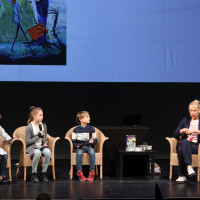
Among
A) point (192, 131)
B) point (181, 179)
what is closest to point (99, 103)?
point (192, 131)

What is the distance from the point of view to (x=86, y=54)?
739 centimetres

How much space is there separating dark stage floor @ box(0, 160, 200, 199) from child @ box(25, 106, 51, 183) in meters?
0.18

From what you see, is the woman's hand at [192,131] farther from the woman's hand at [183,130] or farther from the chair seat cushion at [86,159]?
the chair seat cushion at [86,159]

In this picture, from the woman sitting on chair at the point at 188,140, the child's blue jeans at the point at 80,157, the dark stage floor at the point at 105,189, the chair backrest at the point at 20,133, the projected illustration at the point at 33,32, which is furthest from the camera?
the projected illustration at the point at 33,32

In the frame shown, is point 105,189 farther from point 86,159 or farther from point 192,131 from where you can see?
point 192,131

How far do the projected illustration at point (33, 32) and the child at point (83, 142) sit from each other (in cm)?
126

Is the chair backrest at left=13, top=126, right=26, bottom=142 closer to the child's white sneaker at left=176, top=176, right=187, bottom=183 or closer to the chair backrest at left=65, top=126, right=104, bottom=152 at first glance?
the chair backrest at left=65, top=126, right=104, bottom=152

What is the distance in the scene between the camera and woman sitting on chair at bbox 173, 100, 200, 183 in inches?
244

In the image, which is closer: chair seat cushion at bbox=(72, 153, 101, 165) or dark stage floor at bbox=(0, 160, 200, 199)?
dark stage floor at bbox=(0, 160, 200, 199)

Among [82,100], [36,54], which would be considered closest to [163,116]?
[82,100]

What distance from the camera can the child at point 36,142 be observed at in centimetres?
622

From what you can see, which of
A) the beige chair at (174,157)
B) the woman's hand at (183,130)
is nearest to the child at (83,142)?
the beige chair at (174,157)

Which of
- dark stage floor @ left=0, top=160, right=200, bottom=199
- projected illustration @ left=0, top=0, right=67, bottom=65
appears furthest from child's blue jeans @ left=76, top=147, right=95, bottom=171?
projected illustration @ left=0, top=0, right=67, bottom=65

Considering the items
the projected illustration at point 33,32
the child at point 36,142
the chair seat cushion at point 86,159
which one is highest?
the projected illustration at point 33,32
